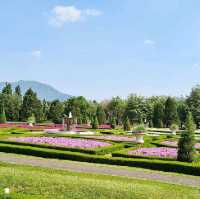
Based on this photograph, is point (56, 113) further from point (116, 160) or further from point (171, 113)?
point (116, 160)

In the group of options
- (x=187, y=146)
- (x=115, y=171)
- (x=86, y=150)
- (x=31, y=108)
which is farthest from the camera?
(x=31, y=108)

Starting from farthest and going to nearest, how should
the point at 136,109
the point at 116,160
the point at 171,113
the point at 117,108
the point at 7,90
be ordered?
the point at 7,90 < the point at 117,108 < the point at 136,109 < the point at 171,113 < the point at 116,160

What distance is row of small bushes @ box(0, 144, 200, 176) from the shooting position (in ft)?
49.0

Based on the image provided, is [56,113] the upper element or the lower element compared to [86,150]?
upper

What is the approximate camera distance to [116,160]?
16328 millimetres

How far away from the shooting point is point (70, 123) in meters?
35.2

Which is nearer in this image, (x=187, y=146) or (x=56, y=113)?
(x=187, y=146)

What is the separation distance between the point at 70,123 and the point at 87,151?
16766 millimetres

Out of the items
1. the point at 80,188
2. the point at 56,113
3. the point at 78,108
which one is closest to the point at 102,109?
the point at 78,108

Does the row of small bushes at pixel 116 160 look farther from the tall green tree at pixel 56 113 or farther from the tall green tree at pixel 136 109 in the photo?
the tall green tree at pixel 136 109

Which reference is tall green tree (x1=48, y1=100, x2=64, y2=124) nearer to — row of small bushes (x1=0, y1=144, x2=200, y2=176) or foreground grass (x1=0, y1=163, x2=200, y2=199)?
row of small bushes (x1=0, y1=144, x2=200, y2=176)

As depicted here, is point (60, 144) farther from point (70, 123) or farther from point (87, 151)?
point (70, 123)

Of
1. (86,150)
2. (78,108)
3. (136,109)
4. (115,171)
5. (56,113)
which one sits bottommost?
(115,171)

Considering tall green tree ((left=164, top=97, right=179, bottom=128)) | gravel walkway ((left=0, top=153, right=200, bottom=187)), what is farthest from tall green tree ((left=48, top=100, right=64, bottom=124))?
gravel walkway ((left=0, top=153, right=200, bottom=187))
